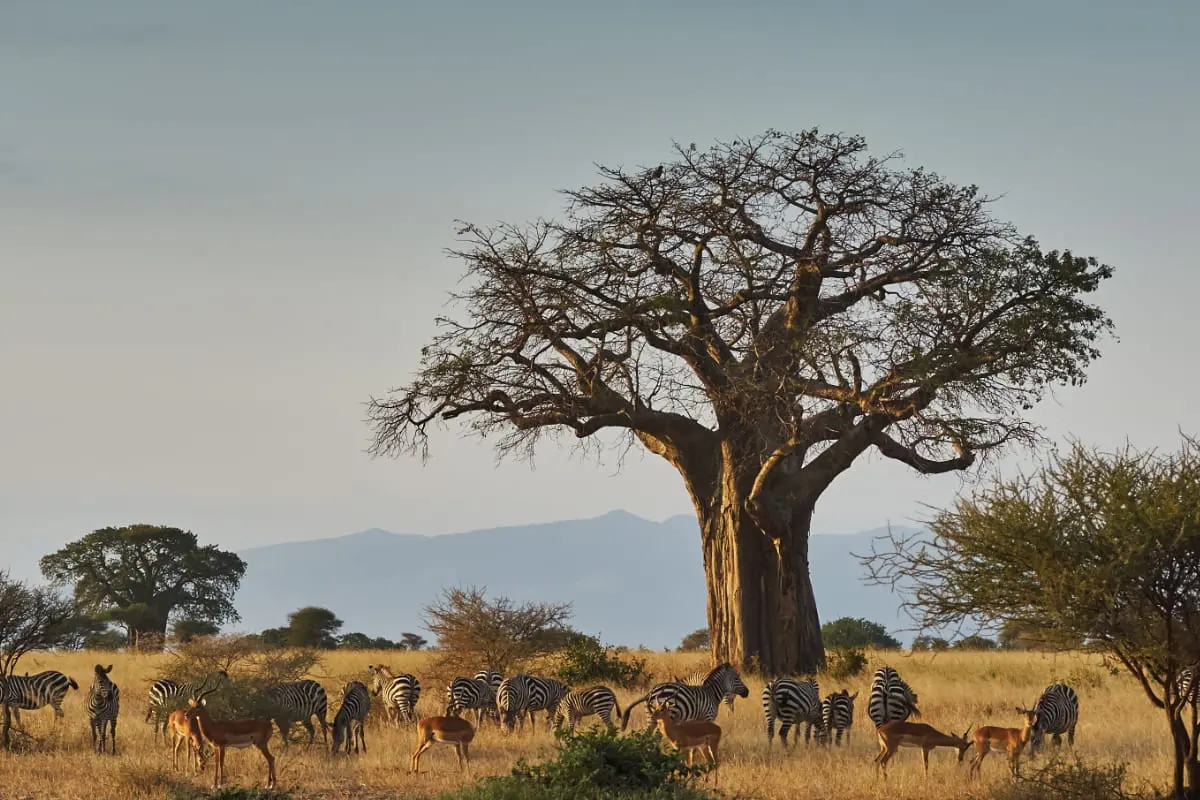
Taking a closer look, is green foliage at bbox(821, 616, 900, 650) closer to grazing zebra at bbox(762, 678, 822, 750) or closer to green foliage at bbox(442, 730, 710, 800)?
grazing zebra at bbox(762, 678, 822, 750)

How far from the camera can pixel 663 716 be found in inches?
603

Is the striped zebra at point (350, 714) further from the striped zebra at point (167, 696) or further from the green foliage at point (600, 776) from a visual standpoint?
the green foliage at point (600, 776)

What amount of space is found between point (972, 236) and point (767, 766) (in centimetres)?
1352

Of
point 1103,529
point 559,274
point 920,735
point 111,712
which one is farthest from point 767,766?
point 559,274

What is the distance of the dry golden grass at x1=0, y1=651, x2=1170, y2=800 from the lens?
48.6 ft

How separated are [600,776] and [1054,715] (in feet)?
21.8

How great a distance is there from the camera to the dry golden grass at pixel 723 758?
1483cm

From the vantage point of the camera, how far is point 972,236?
26.4 metres

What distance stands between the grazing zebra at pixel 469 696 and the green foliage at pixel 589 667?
234 inches

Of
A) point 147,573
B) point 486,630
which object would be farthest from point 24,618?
point 147,573

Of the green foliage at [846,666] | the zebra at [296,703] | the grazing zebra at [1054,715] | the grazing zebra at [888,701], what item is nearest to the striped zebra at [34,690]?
the zebra at [296,703]

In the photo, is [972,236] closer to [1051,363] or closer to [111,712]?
[1051,363]

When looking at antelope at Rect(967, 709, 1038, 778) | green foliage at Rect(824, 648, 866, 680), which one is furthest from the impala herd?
green foliage at Rect(824, 648, 866, 680)

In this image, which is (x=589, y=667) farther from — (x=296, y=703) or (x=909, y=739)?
(x=909, y=739)
